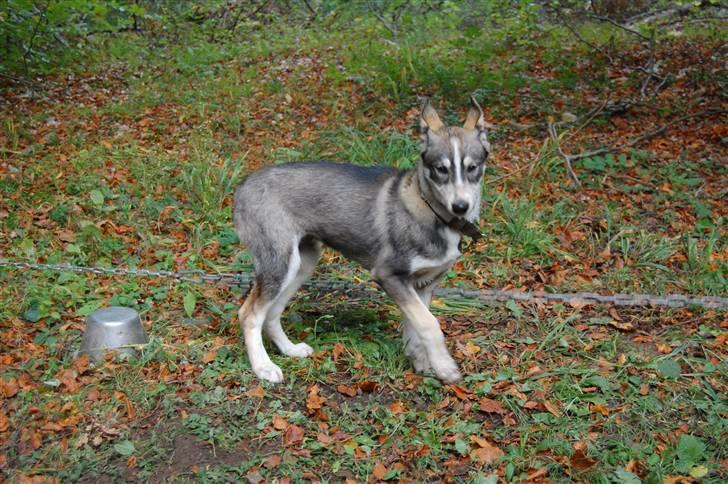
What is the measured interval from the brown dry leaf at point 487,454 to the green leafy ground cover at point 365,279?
0.05 feet

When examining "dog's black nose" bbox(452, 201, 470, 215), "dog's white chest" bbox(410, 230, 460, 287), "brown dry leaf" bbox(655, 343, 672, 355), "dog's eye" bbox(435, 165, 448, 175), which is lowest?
"brown dry leaf" bbox(655, 343, 672, 355)

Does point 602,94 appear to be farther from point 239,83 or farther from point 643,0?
point 239,83

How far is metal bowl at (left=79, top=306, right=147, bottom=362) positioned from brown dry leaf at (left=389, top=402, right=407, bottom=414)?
164 centimetres

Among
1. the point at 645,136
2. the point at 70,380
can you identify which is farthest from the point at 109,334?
the point at 645,136

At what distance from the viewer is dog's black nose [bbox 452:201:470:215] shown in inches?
151

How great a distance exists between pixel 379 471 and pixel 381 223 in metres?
1.46

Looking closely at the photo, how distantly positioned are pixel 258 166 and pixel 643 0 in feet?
27.2

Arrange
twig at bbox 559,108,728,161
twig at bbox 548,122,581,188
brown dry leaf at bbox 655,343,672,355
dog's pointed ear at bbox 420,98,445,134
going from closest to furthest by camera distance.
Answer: dog's pointed ear at bbox 420,98,445,134 → brown dry leaf at bbox 655,343,672,355 → twig at bbox 548,122,581,188 → twig at bbox 559,108,728,161

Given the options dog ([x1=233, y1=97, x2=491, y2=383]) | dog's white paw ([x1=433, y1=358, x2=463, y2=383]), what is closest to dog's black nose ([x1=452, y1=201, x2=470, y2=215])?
dog ([x1=233, y1=97, x2=491, y2=383])

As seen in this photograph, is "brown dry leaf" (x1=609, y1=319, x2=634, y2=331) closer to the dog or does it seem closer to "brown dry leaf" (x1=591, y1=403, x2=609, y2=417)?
"brown dry leaf" (x1=591, y1=403, x2=609, y2=417)

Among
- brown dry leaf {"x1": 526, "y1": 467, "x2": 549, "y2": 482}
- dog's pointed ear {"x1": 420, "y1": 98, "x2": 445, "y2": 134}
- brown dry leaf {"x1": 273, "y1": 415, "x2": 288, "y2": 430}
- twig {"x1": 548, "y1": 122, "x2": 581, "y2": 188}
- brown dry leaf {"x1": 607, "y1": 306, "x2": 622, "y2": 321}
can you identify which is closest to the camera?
brown dry leaf {"x1": 526, "y1": 467, "x2": 549, "y2": 482}

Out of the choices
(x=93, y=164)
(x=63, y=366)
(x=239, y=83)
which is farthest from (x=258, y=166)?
(x=63, y=366)

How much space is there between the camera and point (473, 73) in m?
9.59

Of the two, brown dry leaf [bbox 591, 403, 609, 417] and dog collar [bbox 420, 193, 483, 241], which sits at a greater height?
dog collar [bbox 420, 193, 483, 241]
